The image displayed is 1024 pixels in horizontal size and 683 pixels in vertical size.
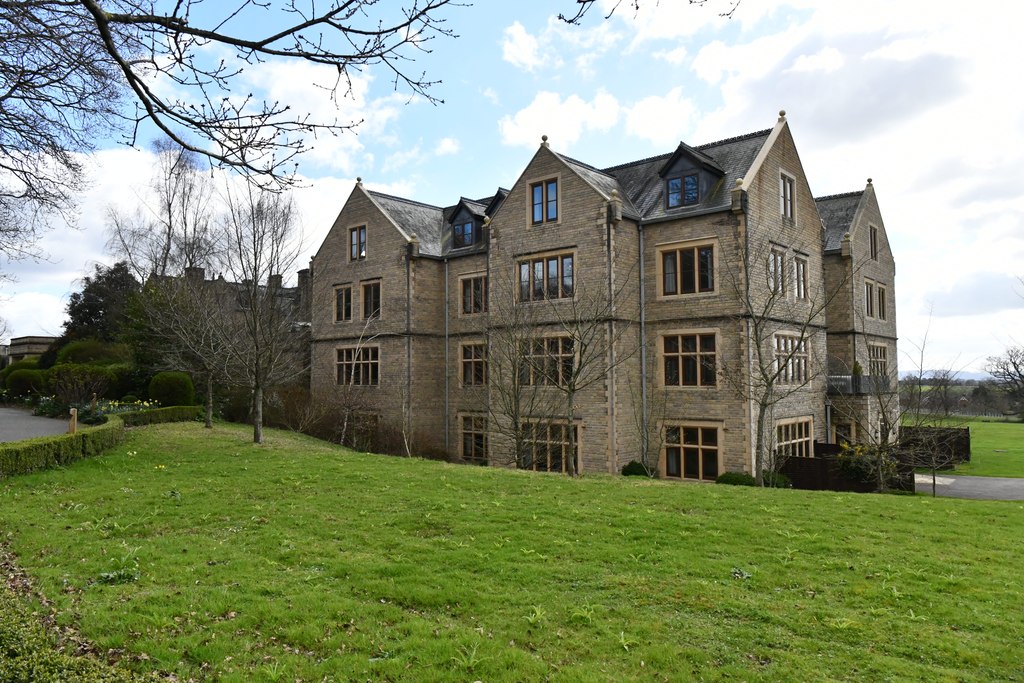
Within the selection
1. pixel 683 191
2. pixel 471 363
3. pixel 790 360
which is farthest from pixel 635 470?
pixel 683 191

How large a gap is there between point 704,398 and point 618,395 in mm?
3011

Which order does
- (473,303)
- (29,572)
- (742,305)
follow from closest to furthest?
(29,572)
(742,305)
(473,303)

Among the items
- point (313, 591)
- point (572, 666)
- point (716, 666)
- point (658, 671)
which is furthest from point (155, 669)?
point (716, 666)

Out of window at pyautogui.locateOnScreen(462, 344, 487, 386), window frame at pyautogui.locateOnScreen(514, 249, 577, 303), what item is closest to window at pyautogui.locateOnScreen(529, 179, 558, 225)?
window frame at pyautogui.locateOnScreen(514, 249, 577, 303)

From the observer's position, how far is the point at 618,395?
24.4m

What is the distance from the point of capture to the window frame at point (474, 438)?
97.1 feet

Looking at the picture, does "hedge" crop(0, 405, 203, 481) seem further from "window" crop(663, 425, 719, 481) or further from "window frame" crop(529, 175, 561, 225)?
"window" crop(663, 425, 719, 481)

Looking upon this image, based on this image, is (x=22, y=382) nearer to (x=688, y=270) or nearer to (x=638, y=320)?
(x=638, y=320)

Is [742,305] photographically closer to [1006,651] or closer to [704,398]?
[704,398]

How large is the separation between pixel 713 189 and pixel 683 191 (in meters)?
1.06

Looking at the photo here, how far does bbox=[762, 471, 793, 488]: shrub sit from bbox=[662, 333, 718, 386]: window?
3.50 metres

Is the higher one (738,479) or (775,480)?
(738,479)

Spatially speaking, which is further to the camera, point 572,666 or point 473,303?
point 473,303

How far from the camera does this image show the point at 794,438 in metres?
25.2
